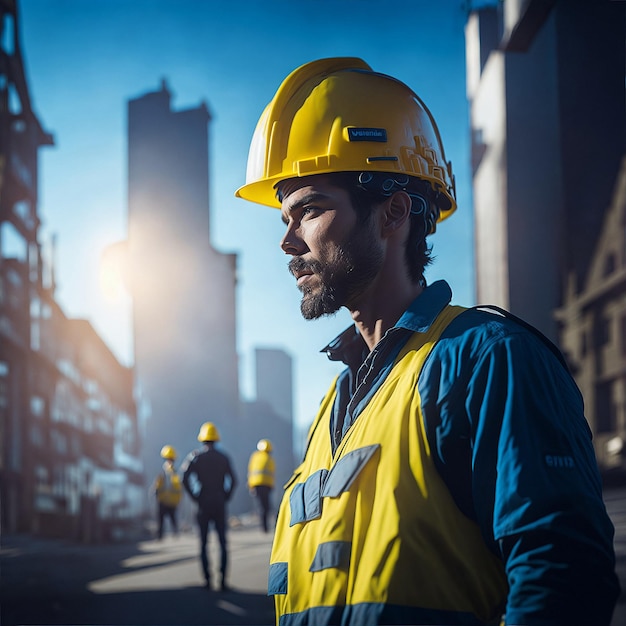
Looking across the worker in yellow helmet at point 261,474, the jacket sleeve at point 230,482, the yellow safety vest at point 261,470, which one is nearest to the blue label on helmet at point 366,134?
the jacket sleeve at point 230,482

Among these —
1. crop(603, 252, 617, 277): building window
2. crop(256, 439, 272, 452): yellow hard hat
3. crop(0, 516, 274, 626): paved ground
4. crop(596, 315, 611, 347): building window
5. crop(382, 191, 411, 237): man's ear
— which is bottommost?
crop(0, 516, 274, 626): paved ground

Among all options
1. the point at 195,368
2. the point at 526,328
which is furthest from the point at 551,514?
the point at 195,368

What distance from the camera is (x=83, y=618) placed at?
7.88 metres

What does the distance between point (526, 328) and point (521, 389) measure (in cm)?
20

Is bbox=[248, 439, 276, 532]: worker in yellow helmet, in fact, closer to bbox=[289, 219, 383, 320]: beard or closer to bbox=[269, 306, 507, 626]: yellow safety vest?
bbox=[289, 219, 383, 320]: beard

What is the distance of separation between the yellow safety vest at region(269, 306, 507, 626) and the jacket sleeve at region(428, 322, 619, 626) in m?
0.06

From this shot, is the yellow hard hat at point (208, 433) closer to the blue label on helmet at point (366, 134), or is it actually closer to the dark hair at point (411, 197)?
the dark hair at point (411, 197)

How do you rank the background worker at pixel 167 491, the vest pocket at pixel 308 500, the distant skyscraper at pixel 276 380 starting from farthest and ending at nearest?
the distant skyscraper at pixel 276 380
the background worker at pixel 167 491
the vest pocket at pixel 308 500

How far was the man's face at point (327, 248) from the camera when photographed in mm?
2090

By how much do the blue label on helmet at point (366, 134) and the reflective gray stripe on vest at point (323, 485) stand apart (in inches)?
35.4

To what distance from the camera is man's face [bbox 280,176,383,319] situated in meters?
2.09

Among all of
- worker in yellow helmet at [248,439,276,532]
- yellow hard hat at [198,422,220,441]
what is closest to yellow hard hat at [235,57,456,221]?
yellow hard hat at [198,422,220,441]

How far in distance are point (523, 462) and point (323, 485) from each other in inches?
21.7

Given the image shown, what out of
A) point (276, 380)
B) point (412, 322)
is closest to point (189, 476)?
point (412, 322)
